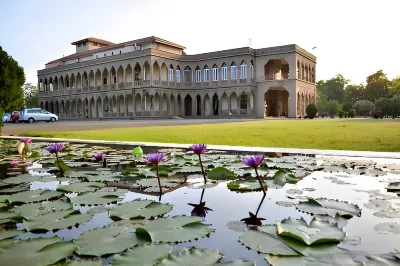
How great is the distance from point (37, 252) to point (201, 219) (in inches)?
33.3

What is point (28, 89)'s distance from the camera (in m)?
71.8

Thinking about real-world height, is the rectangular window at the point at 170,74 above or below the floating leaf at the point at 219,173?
above

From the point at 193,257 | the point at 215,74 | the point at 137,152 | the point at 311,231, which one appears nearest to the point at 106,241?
the point at 193,257

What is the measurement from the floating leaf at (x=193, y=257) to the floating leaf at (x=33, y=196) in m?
1.45

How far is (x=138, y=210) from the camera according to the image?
2.04 metres

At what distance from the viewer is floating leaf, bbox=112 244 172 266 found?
1.32 m

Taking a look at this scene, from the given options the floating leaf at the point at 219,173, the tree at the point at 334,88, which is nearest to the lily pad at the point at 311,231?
the floating leaf at the point at 219,173

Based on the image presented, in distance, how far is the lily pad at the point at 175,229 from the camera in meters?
1.60

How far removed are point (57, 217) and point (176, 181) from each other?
1305mm

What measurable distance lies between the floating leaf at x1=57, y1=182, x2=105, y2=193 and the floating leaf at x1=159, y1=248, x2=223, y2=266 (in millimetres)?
1511

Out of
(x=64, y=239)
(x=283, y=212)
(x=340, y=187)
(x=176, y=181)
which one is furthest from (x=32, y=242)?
(x=340, y=187)

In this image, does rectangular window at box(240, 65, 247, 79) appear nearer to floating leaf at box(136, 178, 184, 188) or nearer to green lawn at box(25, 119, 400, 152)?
green lawn at box(25, 119, 400, 152)

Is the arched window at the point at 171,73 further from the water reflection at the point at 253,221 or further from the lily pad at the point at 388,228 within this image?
the lily pad at the point at 388,228

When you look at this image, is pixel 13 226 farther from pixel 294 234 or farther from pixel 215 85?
pixel 215 85
